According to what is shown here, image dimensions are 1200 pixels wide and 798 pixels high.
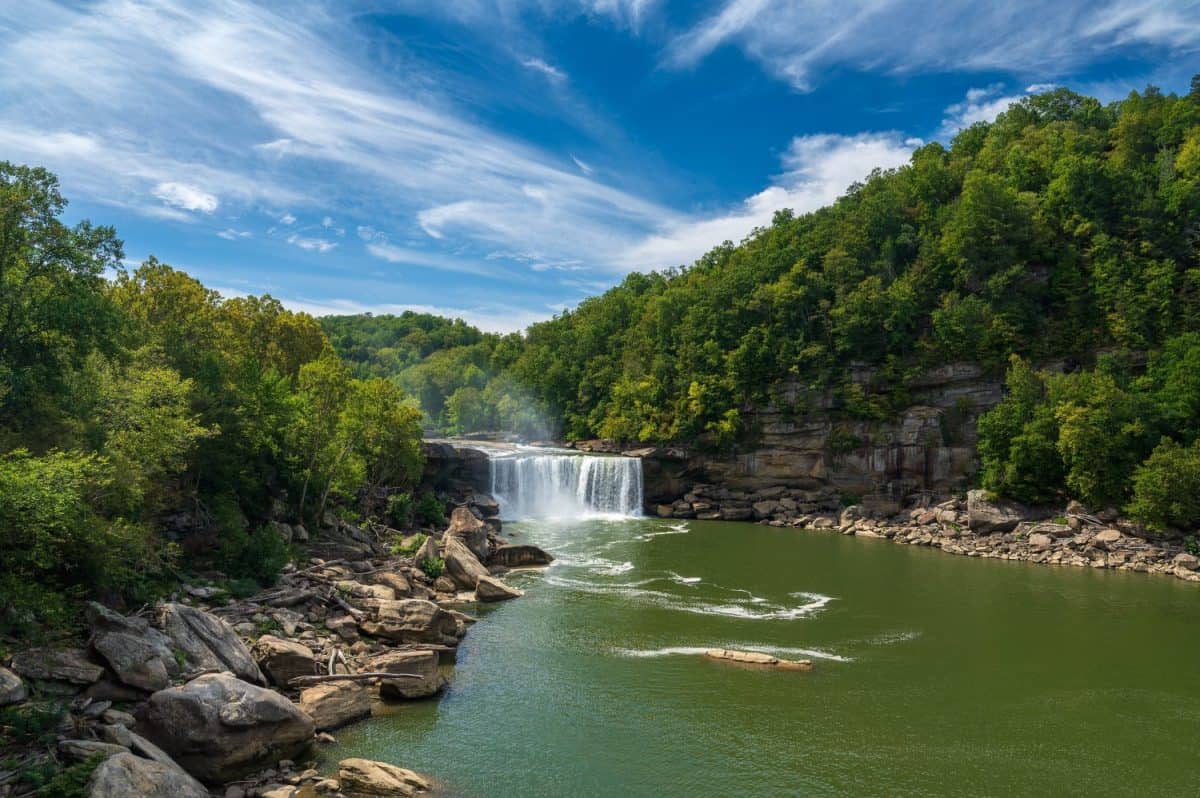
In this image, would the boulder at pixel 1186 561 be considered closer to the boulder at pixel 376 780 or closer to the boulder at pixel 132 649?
the boulder at pixel 376 780

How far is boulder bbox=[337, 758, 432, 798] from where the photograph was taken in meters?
12.7

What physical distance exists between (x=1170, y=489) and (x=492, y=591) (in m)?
35.3

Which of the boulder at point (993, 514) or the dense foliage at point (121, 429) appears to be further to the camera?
the boulder at point (993, 514)

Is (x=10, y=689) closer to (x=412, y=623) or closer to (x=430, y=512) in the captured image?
(x=412, y=623)

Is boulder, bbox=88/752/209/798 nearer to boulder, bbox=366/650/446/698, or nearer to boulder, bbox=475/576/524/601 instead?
boulder, bbox=366/650/446/698

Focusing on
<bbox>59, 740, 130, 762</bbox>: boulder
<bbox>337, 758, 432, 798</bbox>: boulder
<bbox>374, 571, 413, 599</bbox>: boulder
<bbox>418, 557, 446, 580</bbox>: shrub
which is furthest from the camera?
<bbox>418, 557, 446, 580</bbox>: shrub

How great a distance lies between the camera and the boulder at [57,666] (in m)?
12.5

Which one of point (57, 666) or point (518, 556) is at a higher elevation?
point (57, 666)

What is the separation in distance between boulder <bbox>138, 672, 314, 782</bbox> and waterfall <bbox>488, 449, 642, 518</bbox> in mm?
37081

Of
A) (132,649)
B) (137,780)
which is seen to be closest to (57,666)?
(132,649)

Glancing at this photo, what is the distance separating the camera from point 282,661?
54.9ft

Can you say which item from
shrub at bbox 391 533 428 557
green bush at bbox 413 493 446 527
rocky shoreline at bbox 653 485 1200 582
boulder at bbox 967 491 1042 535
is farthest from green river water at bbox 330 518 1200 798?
green bush at bbox 413 493 446 527

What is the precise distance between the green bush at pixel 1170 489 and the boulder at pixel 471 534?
34.7m

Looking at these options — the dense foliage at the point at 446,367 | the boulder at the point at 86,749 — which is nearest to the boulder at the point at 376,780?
the boulder at the point at 86,749
